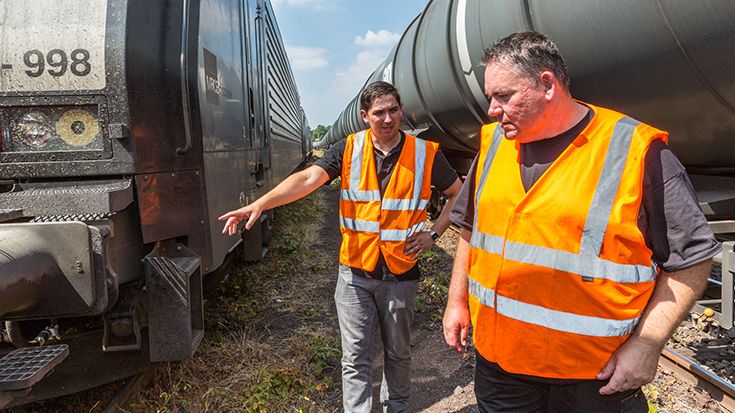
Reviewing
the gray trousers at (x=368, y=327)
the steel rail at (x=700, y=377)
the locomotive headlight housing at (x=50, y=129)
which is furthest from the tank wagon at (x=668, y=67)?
the locomotive headlight housing at (x=50, y=129)

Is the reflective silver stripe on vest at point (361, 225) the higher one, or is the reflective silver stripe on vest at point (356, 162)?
the reflective silver stripe on vest at point (356, 162)

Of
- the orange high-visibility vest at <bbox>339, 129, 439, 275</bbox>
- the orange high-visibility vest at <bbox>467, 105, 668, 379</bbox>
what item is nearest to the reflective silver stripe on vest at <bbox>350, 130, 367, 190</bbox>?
the orange high-visibility vest at <bbox>339, 129, 439, 275</bbox>

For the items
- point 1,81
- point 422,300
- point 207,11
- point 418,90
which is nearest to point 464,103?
point 418,90

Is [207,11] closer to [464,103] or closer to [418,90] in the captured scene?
[464,103]

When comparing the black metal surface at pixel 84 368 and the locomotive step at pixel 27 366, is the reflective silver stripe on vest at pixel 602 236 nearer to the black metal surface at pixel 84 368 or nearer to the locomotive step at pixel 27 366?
the locomotive step at pixel 27 366

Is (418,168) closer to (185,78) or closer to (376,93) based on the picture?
(376,93)

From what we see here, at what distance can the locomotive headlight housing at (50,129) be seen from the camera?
238cm

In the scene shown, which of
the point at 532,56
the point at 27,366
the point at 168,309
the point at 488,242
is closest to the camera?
the point at 532,56

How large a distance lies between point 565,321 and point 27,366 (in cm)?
199

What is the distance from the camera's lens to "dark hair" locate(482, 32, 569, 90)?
154 centimetres

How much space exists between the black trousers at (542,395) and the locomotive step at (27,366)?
168cm

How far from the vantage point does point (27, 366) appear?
6.04ft

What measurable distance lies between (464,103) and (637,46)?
2.19 metres

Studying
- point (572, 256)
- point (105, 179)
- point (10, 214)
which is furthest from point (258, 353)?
point (572, 256)
